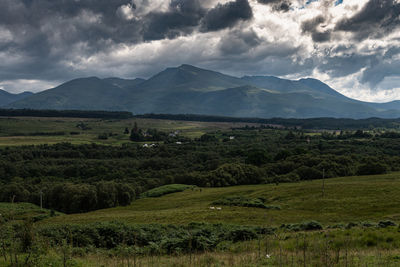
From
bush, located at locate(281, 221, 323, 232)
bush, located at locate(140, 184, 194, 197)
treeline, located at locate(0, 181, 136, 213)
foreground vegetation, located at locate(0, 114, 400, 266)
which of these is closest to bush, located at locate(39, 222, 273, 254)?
foreground vegetation, located at locate(0, 114, 400, 266)

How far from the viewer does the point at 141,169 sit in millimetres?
129375

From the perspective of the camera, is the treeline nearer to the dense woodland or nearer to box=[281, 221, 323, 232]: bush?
the dense woodland

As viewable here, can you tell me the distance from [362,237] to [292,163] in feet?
271

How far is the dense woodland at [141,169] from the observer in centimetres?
7931

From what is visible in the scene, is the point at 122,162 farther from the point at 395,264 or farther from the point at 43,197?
the point at 395,264

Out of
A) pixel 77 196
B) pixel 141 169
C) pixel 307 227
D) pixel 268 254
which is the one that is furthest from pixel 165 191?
pixel 268 254

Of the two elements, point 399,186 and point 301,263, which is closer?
point 301,263

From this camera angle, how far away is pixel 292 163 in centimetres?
10288

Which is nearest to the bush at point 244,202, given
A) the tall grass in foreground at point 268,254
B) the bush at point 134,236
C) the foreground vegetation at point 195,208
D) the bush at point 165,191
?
the foreground vegetation at point 195,208

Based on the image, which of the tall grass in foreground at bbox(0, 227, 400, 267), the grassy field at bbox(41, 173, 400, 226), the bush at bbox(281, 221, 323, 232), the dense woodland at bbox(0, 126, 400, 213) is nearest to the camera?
the tall grass in foreground at bbox(0, 227, 400, 267)

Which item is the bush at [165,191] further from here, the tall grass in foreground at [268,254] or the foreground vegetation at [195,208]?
the tall grass in foreground at [268,254]

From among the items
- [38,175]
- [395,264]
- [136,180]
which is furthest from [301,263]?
[38,175]

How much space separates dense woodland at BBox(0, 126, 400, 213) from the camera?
7931 cm

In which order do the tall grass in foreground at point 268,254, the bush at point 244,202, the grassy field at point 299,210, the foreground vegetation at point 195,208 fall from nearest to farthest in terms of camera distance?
the tall grass in foreground at point 268,254 → the foreground vegetation at point 195,208 → the grassy field at point 299,210 → the bush at point 244,202
